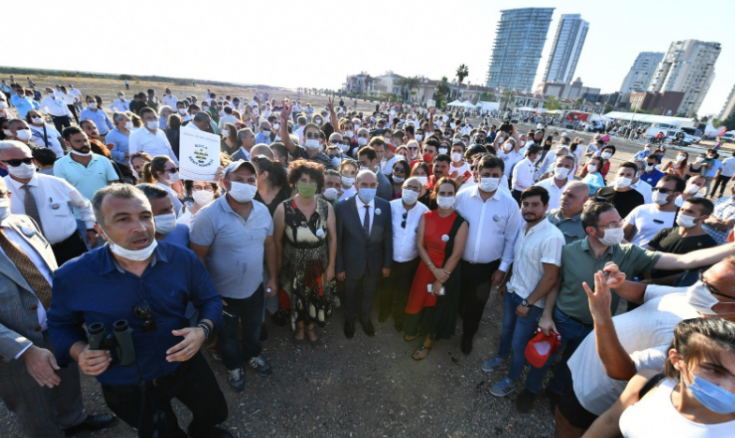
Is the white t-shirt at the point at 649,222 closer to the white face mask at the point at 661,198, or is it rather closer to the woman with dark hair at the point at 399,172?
the white face mask at the point at 661,198

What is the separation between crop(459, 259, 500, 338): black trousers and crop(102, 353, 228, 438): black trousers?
109 inches

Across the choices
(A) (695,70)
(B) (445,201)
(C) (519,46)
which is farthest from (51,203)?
(A) (695,70)

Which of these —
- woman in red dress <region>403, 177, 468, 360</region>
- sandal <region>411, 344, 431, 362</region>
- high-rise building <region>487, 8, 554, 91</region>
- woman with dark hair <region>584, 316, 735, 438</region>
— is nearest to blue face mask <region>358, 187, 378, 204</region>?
woman in red dress <region>403, 177, 468, 360</region>

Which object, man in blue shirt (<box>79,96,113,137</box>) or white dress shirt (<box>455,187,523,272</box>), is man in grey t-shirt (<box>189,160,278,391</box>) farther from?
man in blue shirt (<box>79,96,113,137</box>)

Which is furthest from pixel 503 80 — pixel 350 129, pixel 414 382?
pixel 414 382

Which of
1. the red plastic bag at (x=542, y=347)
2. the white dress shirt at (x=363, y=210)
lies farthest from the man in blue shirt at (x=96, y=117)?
the red plastic bag at (x=542, y=347)

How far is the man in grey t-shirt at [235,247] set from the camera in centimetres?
269

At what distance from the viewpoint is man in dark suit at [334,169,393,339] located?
136 inches

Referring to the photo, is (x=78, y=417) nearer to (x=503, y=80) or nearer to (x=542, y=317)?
(x=542, y=317)

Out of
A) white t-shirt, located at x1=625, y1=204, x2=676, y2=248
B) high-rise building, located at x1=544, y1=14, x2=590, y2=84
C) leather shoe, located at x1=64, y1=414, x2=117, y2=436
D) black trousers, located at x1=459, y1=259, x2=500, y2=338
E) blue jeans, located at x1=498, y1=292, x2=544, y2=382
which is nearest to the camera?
leather shoe, located at x1=64, y1=414, x2=117, y2=436

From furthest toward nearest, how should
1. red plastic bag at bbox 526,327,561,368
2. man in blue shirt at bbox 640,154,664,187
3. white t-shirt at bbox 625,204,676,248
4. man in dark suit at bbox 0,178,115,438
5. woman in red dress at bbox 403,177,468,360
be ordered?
man in blue shirt at bbox 640,154,664,187 → white t-shirt at bbox 625,204,676,248 → woman in red dress at bbox 403,177,468,360 → red plastic bag at bbox 526,327,561,368 → man in dark suit at bbox 0,178,115,438

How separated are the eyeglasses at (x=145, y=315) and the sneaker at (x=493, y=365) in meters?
3.41

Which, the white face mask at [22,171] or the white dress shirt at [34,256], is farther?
the white face mask at [22,171]

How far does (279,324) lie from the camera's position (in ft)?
13.3
